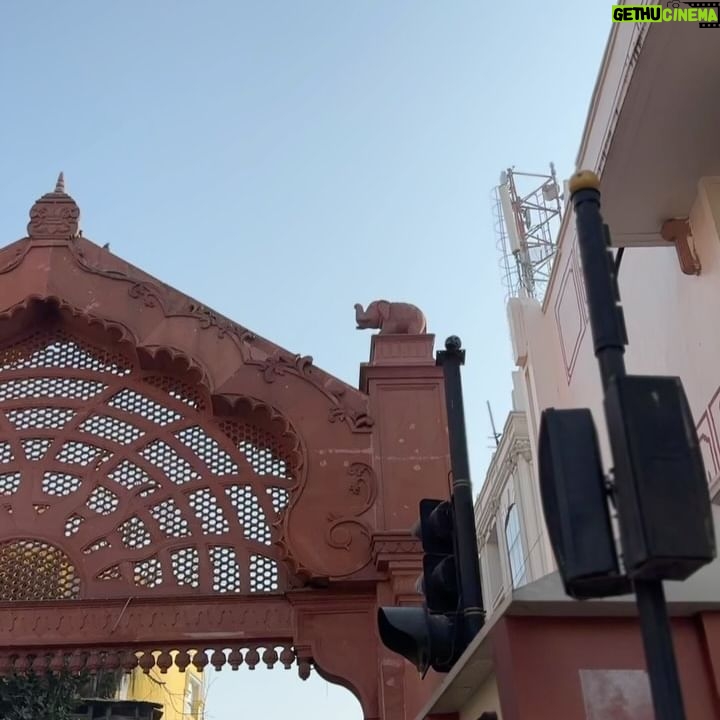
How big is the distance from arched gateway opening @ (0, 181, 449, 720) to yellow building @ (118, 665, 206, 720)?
9920 millimetres

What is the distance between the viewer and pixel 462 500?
4.43m

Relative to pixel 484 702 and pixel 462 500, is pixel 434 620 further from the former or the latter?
pixel 462 500

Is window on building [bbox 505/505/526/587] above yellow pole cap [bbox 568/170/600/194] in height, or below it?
above

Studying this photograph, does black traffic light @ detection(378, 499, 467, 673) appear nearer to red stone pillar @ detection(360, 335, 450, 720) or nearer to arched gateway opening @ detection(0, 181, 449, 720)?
red stone pillar @ detection(360, 335, 450, 720)

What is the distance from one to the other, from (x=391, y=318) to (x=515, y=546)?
10.7m

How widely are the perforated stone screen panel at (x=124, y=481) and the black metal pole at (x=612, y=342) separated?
5.00 metres

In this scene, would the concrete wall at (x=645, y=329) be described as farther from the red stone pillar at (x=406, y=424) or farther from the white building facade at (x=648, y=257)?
the red stone pillar at (x=406, y=424)

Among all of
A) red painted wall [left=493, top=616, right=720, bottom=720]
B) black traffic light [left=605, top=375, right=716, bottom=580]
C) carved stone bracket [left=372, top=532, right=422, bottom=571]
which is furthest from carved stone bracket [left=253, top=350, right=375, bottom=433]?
black traffic light [left=605, top=375, right=716, bottom=580]

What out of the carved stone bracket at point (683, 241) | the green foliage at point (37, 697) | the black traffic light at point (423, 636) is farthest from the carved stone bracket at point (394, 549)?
the green foliage at point (37, 697)

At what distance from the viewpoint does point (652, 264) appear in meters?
8.07

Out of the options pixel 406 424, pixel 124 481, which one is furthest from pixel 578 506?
pixel 124 481

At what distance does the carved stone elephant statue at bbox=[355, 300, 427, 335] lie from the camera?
793 cm

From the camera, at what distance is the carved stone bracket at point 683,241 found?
692 centimetres

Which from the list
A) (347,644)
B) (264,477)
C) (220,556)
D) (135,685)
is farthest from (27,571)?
(135,685)
